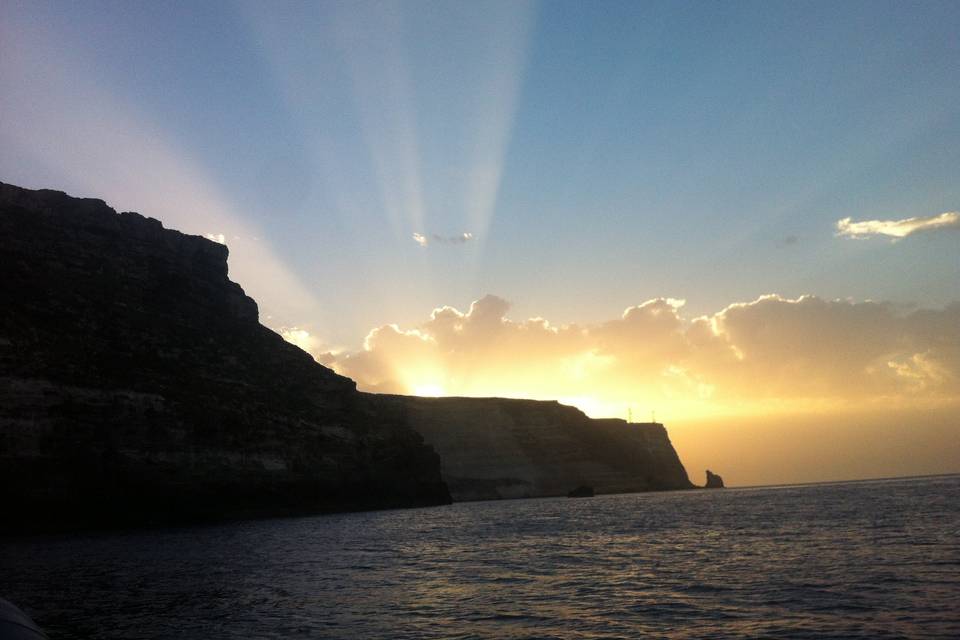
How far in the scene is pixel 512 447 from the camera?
18300cm

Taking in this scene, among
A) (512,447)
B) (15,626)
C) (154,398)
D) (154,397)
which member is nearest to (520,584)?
(15,626)

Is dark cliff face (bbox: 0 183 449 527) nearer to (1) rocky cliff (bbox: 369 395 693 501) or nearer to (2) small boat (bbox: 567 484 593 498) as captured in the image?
(1) rocky cliff (bbox: 369 395 693 501)

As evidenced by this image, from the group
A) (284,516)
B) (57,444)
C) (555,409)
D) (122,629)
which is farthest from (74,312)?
(555,409)

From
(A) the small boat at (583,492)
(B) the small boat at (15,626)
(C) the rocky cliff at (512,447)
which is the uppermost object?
(C) the rocky cliff at (512,447)

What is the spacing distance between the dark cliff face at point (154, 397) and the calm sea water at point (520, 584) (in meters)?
16.8

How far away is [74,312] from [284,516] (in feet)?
115

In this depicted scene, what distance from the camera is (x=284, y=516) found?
282 ft

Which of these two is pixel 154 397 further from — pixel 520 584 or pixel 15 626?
pixel 15 626

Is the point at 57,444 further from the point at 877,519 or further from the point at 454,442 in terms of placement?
the point at 454,442

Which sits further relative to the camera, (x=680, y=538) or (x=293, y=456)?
(x=293, y=456)

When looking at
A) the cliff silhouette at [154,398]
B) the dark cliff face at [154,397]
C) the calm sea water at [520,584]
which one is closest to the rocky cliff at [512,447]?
the cliff silhouette at [154,398]

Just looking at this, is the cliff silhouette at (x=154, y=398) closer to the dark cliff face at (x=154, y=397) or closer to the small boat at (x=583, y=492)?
the dark cliff face at (x=154, y=397)

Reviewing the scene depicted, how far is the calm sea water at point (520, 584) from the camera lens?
62.3 ft

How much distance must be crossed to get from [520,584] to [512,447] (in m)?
158
